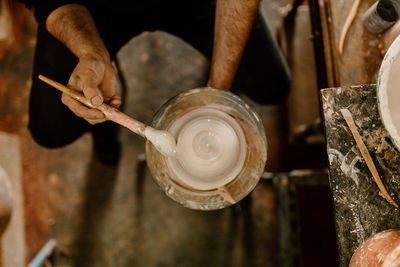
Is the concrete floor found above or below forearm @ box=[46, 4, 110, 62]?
below

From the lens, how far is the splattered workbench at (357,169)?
0.79 m

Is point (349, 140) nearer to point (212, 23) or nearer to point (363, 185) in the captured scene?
point (363, 185)

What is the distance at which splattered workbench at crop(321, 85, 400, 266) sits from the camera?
0.79 meters

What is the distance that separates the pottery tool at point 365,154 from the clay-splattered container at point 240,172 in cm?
25

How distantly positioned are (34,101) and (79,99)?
534 millimetres

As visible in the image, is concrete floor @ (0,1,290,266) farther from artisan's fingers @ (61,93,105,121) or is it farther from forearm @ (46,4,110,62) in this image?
artisan's fingers @ (61,93,105,121)

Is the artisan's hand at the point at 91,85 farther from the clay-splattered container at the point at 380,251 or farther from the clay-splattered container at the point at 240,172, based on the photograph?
the clay-splattered container at the point at 380,251

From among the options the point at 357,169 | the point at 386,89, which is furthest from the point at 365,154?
the point at 386,89

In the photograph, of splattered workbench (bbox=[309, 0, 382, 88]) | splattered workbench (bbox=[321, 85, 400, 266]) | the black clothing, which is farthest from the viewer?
the black clothing

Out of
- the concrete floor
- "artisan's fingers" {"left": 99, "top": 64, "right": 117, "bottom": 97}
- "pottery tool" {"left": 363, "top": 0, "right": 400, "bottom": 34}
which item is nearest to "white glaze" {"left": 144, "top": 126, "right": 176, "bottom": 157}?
"artisan's fingers" {"left": 99, "top": 64, "right": 117, "bottom": 97}

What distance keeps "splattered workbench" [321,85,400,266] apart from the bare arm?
0.69 metres

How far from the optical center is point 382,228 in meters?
0.79

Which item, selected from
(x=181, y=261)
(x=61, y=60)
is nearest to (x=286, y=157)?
(x=181, y=261)

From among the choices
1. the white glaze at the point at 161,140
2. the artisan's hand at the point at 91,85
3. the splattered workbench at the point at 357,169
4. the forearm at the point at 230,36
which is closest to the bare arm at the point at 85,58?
the artisan's hand at the point at 91,85
